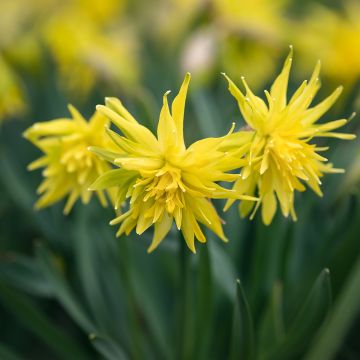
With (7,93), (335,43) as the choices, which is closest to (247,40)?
(335,43)

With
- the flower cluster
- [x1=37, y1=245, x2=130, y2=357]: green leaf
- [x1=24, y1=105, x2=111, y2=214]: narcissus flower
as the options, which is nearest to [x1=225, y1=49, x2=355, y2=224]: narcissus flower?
the flower cluster

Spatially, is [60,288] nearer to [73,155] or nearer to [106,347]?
[106,347]

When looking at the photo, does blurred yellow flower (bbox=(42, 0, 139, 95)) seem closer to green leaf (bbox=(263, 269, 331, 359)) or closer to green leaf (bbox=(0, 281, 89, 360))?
green leaf (bbox=(0, 281, 89, 360))

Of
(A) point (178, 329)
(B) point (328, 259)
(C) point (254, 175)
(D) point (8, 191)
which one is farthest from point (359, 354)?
(D) point (8, 191)

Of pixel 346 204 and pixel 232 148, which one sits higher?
pixel 232 148

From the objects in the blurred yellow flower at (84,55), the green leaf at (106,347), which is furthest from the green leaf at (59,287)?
the blurred yellow flower at (84,55)

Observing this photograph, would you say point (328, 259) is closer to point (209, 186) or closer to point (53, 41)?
point (209, 186)

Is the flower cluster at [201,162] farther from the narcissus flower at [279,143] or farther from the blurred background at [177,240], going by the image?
the blurred background at [177,240]
